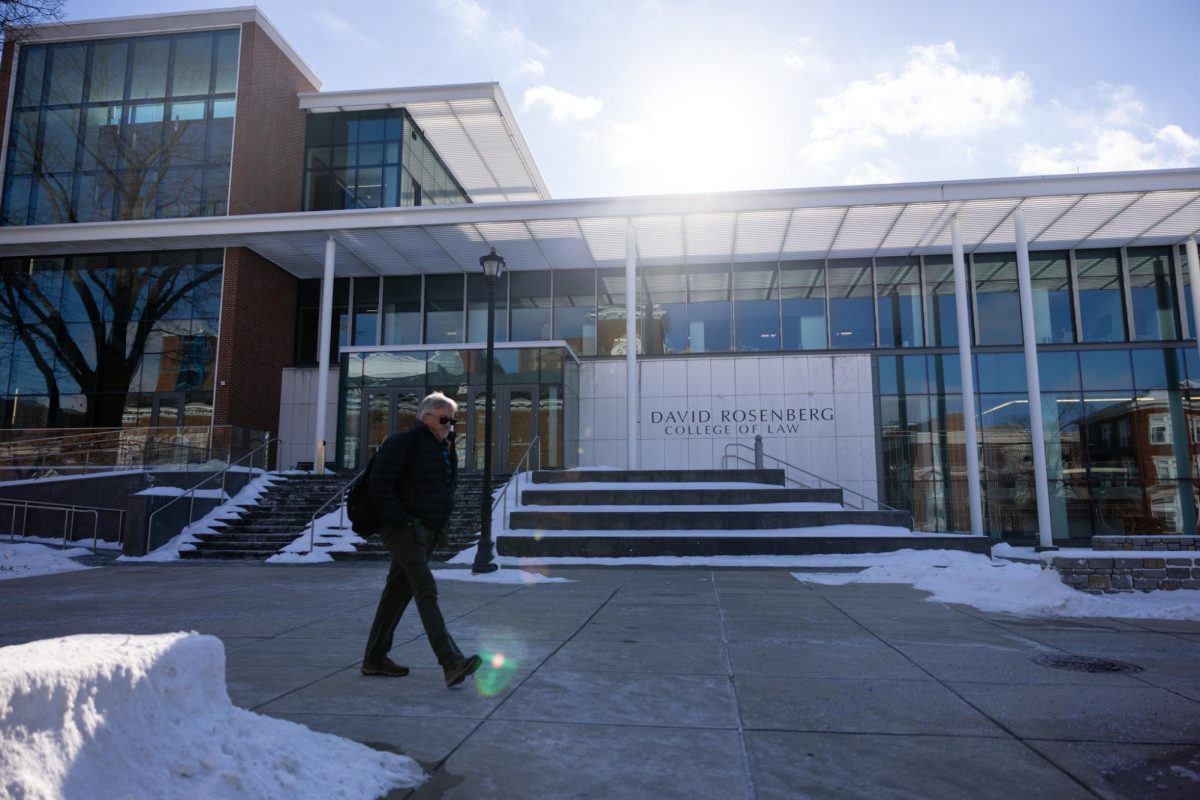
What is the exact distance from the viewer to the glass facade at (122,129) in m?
26.8

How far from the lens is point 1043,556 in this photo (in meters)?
10.6

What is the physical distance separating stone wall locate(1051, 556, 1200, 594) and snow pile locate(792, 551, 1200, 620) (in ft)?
0.64

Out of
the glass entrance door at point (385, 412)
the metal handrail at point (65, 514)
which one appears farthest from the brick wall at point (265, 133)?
the metal handrail at point (65, 514)

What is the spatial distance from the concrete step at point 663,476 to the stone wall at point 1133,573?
1048 cm

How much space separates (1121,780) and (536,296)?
25.6 meters

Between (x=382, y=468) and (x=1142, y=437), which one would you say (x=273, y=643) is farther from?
(x=1142, y=437)

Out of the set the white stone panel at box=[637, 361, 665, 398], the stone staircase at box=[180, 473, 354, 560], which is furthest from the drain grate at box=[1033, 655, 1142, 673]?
the white stone panel at box=[637, 361, 665, 398]

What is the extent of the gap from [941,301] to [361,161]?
21516mm

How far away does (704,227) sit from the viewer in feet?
78.1

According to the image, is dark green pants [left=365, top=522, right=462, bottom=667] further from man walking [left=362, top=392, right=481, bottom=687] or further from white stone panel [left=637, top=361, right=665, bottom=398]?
white stone panel [left=637, top=361, right=665, bottom=398]

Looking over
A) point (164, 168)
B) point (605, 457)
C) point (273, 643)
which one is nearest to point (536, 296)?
point (605, 457)

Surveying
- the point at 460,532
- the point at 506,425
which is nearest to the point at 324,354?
the point at 506,425

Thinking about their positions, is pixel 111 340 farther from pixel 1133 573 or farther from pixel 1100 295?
pixel 1100 295

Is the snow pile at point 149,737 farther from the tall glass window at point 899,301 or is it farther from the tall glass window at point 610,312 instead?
the tall glass window at point 899,301
